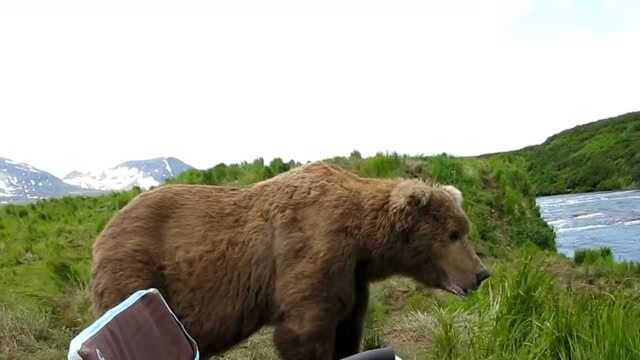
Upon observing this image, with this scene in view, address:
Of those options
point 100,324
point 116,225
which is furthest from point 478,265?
point 100,324

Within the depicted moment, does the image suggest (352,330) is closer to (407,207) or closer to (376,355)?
(407,207)

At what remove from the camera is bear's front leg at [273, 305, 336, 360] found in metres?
4.36

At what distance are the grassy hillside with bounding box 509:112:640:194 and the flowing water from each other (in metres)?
2.06

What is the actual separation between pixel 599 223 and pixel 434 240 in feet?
41.4

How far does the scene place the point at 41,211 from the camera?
41.5ft

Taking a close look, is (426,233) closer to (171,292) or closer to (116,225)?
(171,292)

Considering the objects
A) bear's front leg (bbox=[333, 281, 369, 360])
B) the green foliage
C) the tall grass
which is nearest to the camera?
the tall grass

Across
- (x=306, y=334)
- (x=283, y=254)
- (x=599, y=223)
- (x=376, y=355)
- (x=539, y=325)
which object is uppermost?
(x=283, y=254)

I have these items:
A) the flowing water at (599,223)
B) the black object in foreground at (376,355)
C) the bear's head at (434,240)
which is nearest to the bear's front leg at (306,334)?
the bear's head at (434,240)

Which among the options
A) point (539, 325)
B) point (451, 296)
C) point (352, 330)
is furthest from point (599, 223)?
point (352, 330)

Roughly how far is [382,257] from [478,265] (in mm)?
552

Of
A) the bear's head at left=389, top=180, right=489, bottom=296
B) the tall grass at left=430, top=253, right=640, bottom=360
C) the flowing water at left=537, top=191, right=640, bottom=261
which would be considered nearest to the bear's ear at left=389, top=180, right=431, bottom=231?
the bear's head at left=389, top=180, right=489, bottom=296

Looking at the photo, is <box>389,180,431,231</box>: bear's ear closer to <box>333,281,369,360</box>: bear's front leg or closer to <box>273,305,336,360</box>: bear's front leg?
<box>333,281,369,360</box>: bear's front leg

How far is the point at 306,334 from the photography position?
4.36m
